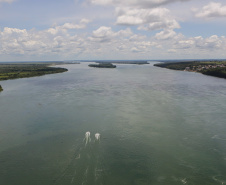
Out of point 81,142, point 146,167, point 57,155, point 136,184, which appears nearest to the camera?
point 136,184

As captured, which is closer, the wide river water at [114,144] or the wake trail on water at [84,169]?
the wake trail on water at [84,169]

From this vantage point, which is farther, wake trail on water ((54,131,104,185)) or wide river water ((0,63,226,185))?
wide river water ((0,63,226,185))

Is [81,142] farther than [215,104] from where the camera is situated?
No

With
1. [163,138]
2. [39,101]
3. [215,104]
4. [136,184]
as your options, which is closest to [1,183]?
[136,184]

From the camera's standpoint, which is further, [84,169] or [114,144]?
[114,144]

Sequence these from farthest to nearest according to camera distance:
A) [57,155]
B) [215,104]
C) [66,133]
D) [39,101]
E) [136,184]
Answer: [39,101], [215,104], [66,133], [57,155], [136,184]

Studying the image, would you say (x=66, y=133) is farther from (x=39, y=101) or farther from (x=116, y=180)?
(x=39, y=101)

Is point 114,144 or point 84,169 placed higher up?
point 114,144
